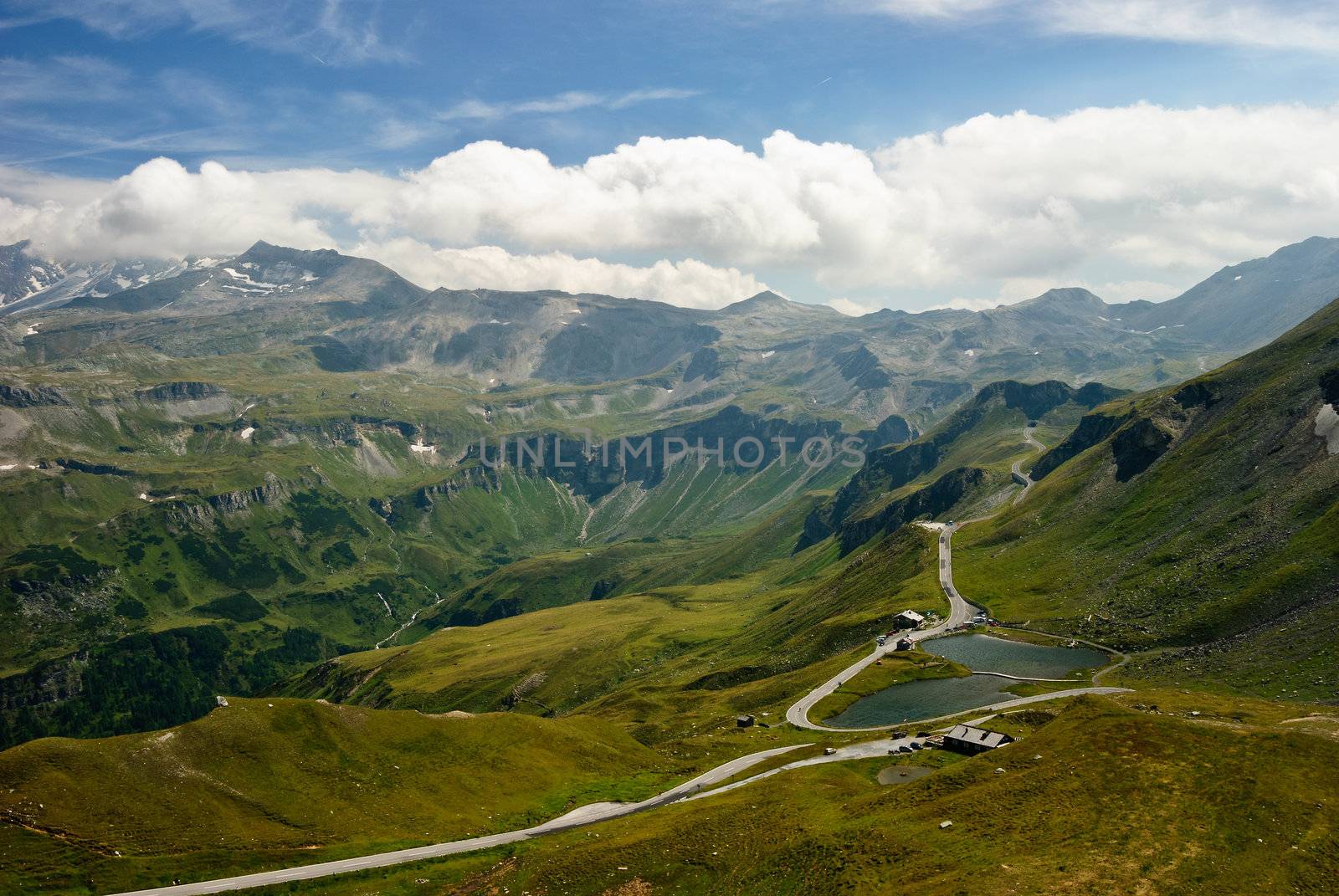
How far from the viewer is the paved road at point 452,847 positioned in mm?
71000

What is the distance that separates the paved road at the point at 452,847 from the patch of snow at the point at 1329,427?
156 m

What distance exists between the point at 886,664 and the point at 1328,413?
411ft

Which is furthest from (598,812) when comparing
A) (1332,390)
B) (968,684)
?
(1332,390)

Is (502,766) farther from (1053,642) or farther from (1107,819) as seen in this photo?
(1053,642)

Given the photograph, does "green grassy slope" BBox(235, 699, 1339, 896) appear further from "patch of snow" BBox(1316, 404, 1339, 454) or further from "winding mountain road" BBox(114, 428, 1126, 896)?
"patch of snow" BBox(1316, 404, 1339, 454)

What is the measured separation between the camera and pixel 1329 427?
185250mm

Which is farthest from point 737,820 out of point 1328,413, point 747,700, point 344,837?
point 1328,413

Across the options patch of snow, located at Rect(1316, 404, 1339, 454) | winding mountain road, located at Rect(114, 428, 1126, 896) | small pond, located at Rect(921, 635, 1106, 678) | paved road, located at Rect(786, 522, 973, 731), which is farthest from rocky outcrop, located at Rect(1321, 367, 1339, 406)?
winding mountain road, located at Rect(114, 428, 1126, 896)

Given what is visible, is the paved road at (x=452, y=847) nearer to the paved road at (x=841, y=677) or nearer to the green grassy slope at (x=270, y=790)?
the green grassy slope at (x=270, y=790)

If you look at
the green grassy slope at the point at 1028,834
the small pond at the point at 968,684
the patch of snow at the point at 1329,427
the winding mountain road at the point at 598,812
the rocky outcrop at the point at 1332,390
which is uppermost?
the rocky outcrop at the point at 1332,390

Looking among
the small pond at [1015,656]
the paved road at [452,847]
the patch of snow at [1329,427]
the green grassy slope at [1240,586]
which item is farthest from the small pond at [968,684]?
the patch of snow at [1329,427]

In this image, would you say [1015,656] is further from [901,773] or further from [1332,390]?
[1332,390]

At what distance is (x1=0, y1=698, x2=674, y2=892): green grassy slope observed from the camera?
72.8 metres

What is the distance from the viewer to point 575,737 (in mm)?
121562
